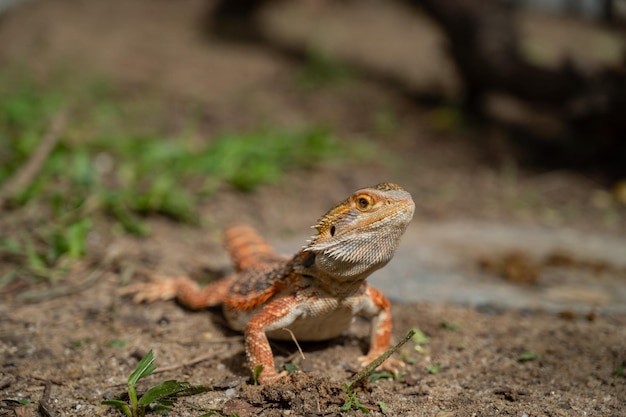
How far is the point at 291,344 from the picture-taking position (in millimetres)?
4027

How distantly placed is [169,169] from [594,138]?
5198 millimetres

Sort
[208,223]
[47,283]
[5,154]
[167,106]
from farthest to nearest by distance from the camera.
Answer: [167,106] → [5,154] → [208,223] → [47,283]

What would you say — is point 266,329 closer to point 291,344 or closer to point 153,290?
point 291,344

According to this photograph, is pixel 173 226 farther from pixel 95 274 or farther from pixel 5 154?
pixel 5 154

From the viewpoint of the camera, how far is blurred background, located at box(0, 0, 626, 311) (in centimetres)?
530

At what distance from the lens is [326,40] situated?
11758 mm

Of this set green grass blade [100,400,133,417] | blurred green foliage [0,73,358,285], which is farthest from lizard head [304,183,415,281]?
blurred green foliage [0,73,358,285]

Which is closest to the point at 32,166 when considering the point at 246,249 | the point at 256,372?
the point at 246,249

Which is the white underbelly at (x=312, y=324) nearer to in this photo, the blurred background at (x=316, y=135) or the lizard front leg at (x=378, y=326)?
the lizard front leg at (x=378, y=326)

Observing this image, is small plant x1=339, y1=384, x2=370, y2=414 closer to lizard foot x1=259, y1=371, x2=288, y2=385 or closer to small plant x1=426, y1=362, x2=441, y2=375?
lizard foot x1=259, y1=371, x2=288, y2=385

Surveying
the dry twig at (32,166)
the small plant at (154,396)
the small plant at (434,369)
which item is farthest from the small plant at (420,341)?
the dry twig at (32,166)

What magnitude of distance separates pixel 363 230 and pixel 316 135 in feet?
15.1

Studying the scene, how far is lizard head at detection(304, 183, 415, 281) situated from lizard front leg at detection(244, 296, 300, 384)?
346mm

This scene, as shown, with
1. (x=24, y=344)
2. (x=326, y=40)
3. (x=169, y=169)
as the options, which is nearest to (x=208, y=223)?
(x=169, y=169)
